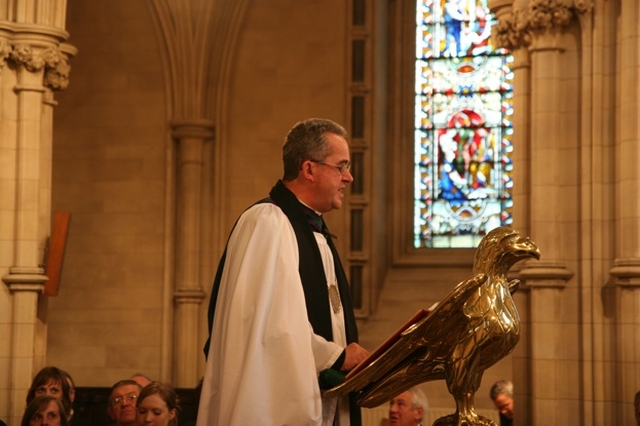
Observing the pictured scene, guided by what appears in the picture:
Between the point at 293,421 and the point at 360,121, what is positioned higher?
the point at 360,121

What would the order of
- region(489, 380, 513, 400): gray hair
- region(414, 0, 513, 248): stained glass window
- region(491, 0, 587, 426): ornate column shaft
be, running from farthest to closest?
region(414, 0, 513, 248): stained glass window, region(489, 380, 513, 400): gray hair, region(491, 0, 587, 426): ornate column shaft

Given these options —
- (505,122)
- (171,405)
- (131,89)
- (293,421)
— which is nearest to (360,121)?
(505,122)

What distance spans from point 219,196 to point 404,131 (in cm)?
207

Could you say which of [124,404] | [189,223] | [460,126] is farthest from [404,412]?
[189,223]

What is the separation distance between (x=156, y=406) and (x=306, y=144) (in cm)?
305

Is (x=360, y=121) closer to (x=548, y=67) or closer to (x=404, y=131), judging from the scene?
(x=404, y=131)

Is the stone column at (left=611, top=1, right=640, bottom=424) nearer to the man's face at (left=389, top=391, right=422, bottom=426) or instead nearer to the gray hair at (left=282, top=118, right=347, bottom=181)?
the man's face at (left=389, top=391, right=422, bottom=426)

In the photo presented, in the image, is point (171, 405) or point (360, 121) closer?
point (171, 405)

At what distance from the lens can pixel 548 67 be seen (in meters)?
9.20

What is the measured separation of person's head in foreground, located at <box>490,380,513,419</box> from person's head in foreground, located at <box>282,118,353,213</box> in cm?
635

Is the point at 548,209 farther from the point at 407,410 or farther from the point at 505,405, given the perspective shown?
the point at 407,410

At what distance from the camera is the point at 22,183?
10.1 meters

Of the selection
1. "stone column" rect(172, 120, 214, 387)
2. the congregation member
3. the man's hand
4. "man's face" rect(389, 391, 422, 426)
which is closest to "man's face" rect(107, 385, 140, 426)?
"man's face" rect(389, 391, 422, 426)

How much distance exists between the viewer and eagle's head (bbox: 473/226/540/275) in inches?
137
